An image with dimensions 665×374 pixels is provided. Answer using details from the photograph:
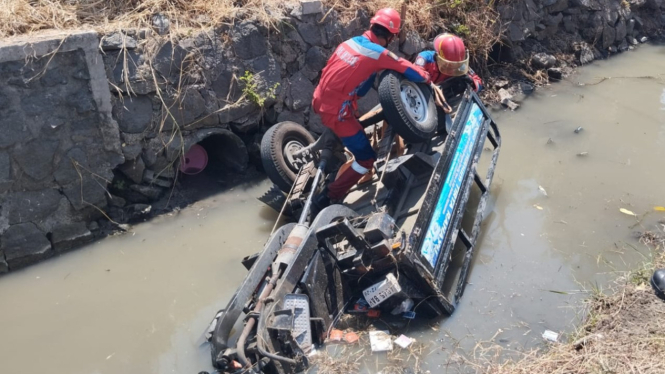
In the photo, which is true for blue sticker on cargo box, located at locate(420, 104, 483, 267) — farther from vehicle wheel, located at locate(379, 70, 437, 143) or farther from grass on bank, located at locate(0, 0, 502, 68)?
grass on bank, located at locate(0, 0, 502, 68)

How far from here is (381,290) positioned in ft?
17.5

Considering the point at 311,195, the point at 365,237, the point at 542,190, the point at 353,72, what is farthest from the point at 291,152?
the point at 542,190

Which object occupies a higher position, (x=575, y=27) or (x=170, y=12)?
(x=170, y=12)

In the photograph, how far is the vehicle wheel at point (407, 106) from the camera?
19.9 feet

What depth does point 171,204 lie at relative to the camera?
7656 millimetres

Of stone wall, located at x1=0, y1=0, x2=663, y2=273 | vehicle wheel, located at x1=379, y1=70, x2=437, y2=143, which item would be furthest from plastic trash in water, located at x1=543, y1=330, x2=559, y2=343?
stone wall, located at x1=0, y1=0, x2=663, y2=273

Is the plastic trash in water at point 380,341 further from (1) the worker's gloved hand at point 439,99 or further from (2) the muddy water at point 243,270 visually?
(1) the worker's gloved hand at point 439,99

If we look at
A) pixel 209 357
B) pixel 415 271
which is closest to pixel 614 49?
pixel 415 271

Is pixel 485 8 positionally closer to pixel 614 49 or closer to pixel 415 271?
pixel 614 49

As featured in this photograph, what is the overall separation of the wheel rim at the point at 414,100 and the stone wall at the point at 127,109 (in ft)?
7.10

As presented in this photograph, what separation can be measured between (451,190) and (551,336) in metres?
1.65

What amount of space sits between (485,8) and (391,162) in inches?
206

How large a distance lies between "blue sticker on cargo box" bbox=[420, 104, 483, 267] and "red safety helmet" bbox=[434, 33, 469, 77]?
498mm

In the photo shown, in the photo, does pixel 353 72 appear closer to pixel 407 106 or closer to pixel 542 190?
pixel 407 106
